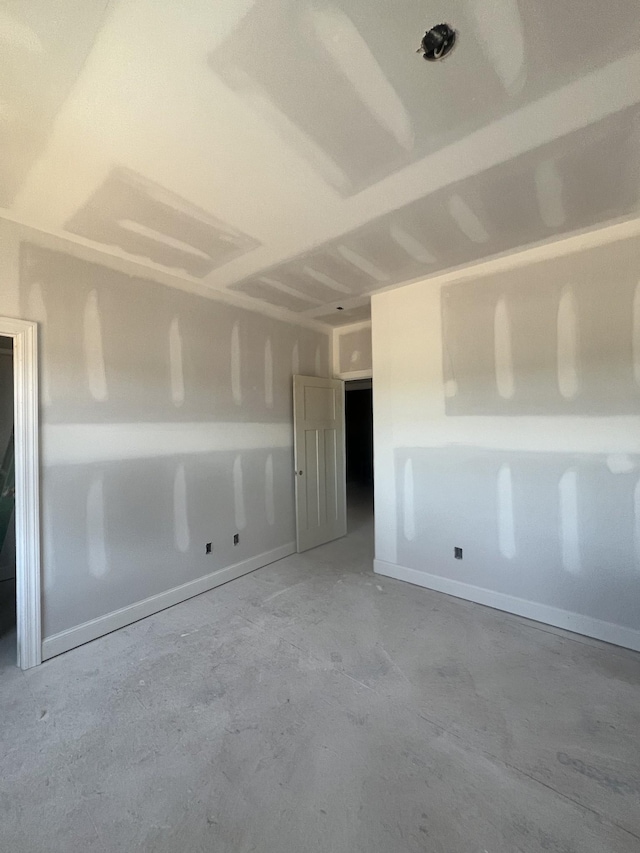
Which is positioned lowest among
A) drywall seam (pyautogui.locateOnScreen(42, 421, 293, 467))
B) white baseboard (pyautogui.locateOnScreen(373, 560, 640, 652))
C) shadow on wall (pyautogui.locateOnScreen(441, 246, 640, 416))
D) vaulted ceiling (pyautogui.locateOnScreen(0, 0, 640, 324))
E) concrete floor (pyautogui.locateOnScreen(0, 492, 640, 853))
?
concrete floor (pyautogui.locateOnScreen(0, 492, 640, 853))

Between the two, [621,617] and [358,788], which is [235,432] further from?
[621,617]

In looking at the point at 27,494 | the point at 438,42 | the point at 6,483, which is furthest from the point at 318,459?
the point at 438,42

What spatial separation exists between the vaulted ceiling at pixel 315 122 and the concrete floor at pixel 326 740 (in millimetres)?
2717

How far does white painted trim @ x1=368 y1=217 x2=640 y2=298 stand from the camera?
2.39 m

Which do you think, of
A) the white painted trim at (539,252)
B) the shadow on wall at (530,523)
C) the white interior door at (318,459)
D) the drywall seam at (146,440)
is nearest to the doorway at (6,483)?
the drywall seam at (146,440)

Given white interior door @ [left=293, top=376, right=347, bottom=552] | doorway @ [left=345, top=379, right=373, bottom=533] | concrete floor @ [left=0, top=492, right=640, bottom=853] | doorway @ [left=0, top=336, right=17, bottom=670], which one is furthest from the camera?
doorway @ [left=345, top=379, right=373, bottom=533]

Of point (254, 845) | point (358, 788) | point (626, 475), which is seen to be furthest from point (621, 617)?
point (254, 845)

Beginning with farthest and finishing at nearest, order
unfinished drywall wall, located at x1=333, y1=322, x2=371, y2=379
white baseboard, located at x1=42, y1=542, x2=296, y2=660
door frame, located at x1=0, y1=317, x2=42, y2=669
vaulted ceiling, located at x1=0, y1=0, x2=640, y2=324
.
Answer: unfinished drywall wall, located at x1=333, y1=322, x2=371, y2=379, white baseboard, located at x1=42, y1=542, x2=296, y2=660, door frame, located at x1=0, y1=317, x2=42, y2=669, vaulted ceiling, located at x1=0, y1=0, x2=640, y2=324

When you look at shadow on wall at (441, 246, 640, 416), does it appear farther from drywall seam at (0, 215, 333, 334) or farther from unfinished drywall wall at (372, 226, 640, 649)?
drywall seam at (0, 215, 333, 334)

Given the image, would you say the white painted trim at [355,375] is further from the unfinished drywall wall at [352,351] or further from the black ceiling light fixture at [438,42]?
the black ceiling light fixture at [438,42]

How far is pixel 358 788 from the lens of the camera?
1.48 m

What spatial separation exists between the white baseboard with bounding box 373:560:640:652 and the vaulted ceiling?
266 centimetres

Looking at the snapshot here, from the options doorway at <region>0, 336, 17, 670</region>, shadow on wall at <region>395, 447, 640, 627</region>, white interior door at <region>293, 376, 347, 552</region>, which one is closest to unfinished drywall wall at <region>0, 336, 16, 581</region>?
doorway at <region>0, 336, 17, 670</region>

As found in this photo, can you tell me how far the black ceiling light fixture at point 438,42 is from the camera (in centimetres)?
117
